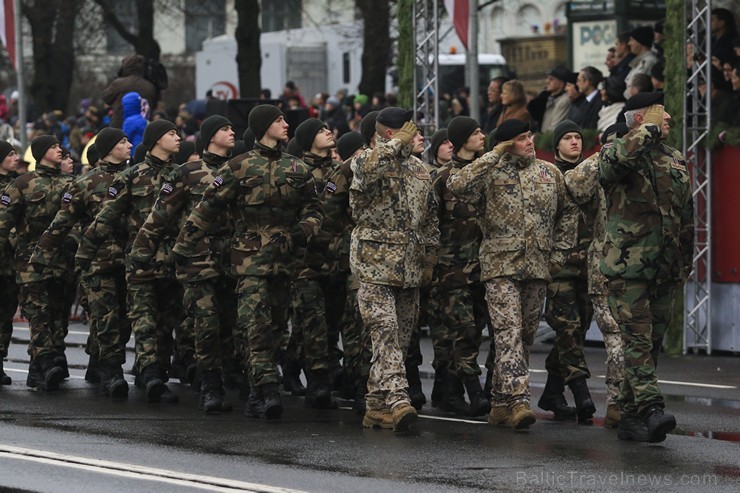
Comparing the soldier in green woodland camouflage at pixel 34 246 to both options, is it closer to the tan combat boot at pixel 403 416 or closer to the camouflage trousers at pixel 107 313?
the camouflage trousers at pixel 107 313

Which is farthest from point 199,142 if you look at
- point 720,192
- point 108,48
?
point 108,48

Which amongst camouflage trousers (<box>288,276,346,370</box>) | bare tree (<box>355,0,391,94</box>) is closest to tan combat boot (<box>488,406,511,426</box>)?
camouflage trousers (<box>288,276,346,370</box>)

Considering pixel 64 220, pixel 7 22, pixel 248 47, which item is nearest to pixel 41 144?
pixel 64 220

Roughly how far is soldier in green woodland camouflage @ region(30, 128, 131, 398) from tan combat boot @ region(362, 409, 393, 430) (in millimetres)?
2719

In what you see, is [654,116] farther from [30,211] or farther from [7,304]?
A: [7,304]

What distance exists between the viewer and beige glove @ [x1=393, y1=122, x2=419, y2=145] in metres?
11.4

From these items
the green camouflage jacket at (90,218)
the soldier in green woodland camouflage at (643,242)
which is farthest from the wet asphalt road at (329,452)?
the green camouflage jacket at (90,218)

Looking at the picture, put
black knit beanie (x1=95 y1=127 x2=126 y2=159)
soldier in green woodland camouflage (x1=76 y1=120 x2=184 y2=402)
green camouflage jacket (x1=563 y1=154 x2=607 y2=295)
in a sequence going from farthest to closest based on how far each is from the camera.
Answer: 1. black knit beanie (x1=95 y1=127 x2=126 y2=159)
2. soldier in green woodland camouflage (x1=76 y1=120 x2=184 y2=402)
3. green camouflage jacket (x1=563 y1=154 x2=607 y2=295)

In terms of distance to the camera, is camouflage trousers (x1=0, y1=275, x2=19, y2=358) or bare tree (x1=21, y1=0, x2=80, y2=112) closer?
camouflage trousers (x1=0, y1=275, x2=19, y2=358)

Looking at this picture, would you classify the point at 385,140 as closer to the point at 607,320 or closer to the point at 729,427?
the point at 607,320

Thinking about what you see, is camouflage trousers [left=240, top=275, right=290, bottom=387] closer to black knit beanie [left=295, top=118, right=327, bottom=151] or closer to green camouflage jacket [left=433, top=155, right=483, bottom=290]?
green camouflage jacket [left=433, top=155, right=483, bottom=290]

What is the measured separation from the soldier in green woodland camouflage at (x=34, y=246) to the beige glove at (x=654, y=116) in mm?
5655

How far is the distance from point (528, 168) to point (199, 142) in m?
3.27

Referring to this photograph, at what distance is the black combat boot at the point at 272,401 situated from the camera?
12.0m
